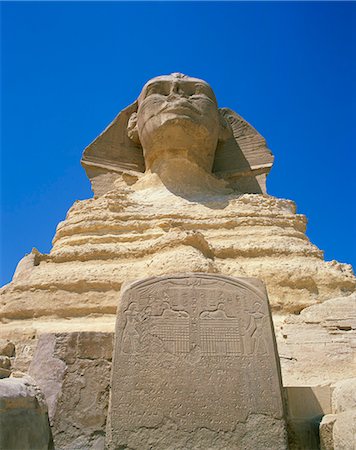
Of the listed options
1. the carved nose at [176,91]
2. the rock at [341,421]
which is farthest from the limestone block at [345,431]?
the carved nose at [176,91]

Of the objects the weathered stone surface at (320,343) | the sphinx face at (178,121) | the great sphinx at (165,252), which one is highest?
the sphinx face at (178,121)

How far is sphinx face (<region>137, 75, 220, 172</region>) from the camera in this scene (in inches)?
329

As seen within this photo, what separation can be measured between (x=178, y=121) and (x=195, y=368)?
560cm

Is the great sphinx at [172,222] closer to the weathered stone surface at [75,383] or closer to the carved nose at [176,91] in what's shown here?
the carved nose at [176,91]

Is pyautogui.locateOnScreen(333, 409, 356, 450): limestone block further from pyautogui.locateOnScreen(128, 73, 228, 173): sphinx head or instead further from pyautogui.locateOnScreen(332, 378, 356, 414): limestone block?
pyautogui.locateOnScreen(128, 73, 228, 173): sphinx head

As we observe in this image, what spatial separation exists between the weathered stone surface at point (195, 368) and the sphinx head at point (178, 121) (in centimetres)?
498

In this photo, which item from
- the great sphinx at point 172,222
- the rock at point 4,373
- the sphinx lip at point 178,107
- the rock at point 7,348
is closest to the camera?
the rock at point 4,373

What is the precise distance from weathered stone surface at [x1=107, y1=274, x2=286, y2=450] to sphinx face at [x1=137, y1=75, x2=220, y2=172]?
4.97 metres

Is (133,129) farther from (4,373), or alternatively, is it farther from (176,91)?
(4,373)

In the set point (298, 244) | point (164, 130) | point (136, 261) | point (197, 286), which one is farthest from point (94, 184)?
point (197, 286)

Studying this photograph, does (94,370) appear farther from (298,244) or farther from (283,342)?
(298,244)

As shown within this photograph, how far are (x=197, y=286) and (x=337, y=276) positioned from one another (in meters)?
2.66

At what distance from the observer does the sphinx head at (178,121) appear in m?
8.36

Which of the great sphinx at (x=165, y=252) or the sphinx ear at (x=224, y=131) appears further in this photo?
the sphinx ear at (x=224, y=131)
